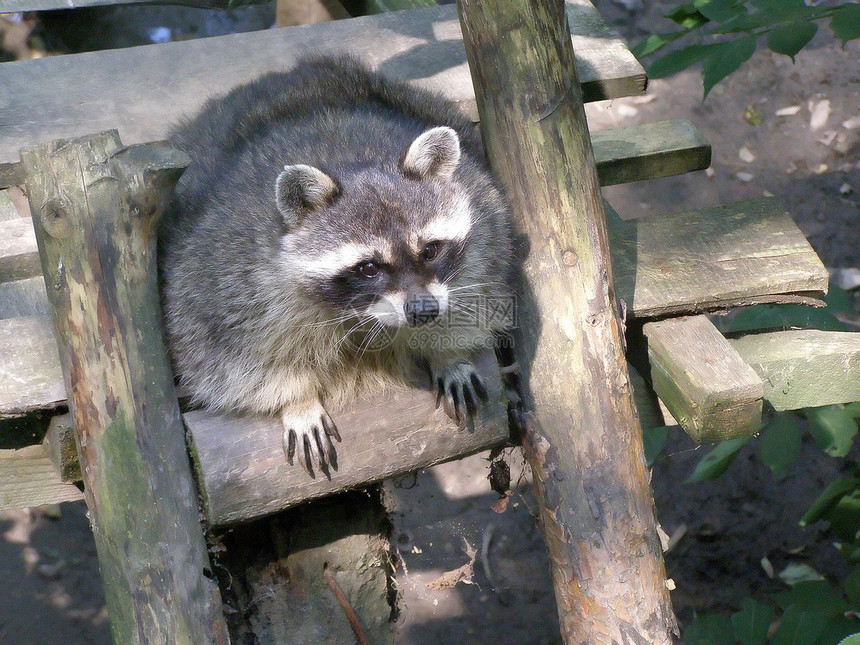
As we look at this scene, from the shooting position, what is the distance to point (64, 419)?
191 cm

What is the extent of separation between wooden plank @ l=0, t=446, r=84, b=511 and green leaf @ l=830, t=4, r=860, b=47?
2.23m

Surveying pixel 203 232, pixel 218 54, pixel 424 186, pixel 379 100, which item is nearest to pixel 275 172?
pixel 203 232

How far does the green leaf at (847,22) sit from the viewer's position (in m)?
2.29

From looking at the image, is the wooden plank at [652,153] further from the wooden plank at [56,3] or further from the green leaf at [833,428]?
the wooden plank at [56,3]

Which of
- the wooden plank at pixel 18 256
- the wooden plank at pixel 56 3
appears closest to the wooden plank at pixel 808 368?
the wooden plank at pixel 18 256

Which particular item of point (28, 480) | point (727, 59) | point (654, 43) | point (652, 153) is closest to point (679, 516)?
point (652, 153)

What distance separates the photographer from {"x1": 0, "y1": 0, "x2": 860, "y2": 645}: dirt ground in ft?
13.7

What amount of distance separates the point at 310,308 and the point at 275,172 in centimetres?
36

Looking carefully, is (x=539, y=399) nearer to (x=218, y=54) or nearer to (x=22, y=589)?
(x=218, y=54)

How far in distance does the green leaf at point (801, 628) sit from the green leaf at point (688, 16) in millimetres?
1714

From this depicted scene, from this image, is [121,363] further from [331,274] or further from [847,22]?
[847,22]

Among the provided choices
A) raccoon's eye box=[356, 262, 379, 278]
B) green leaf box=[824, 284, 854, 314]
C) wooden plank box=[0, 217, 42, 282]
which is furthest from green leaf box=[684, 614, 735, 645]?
wooden plank box=[0, 217, 42, 282]

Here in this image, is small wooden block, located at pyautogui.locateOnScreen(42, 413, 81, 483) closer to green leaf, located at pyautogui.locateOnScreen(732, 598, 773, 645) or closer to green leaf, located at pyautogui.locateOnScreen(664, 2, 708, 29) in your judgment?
green leaf, located at pyautogui.locateOnScreen(732, 598, 773, 645)

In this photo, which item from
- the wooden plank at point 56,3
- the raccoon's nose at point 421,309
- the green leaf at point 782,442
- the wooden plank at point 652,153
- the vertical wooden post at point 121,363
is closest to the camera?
the vertical wooden post at point 121,363
